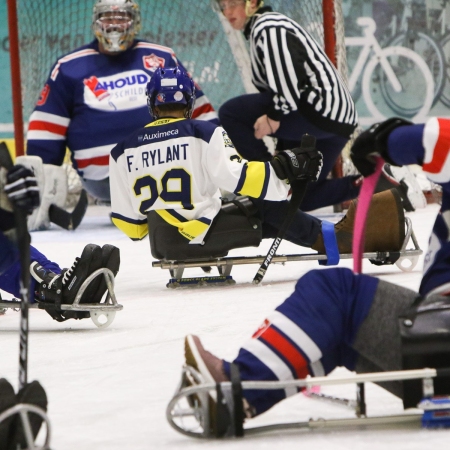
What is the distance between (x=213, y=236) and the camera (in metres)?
3.39

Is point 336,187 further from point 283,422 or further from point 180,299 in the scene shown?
point 283,422

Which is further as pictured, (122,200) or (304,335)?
(122,200)

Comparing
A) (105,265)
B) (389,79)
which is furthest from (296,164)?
(389,79)

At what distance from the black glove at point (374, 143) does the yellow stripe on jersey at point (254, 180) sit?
1.64m

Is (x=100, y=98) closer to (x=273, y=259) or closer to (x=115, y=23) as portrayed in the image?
(x=115, y=23)

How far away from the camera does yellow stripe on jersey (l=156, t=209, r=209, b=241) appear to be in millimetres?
3350

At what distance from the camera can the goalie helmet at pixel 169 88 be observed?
10.9ft

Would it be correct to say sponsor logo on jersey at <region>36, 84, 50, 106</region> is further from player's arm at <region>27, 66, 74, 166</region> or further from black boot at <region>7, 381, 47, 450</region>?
black boot at <region>7, 381, 47, 450</region>

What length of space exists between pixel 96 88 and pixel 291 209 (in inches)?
85.6

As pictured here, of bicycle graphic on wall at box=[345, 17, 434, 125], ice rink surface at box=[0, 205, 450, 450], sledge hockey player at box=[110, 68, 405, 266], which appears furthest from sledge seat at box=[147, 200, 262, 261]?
bicycle graphic on wall at box=[345, 17, 434, 125]

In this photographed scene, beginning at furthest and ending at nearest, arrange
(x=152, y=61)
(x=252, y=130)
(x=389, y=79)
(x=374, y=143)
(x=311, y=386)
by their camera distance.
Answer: (x=389, y=79) → (x=152, y=61) → (x=252, y=130) → (x=374, y=143) → (x=311, y=386)

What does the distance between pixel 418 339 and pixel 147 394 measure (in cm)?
59

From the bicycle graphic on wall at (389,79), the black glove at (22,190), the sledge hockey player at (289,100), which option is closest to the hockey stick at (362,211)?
the black glove at (22,190)

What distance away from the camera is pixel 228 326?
99.7 inches
